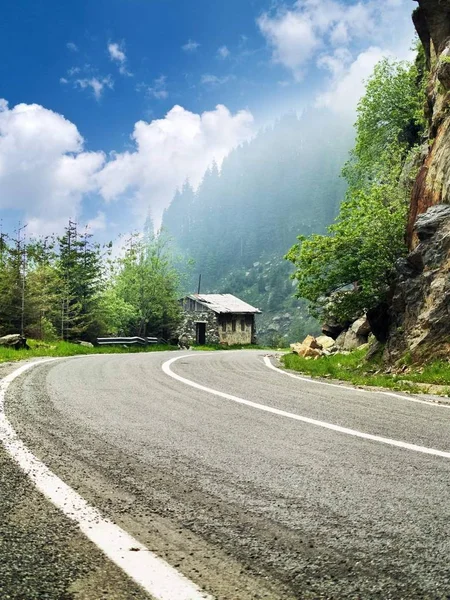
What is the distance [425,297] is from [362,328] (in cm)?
1060

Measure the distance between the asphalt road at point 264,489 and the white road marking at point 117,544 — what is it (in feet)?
0.20

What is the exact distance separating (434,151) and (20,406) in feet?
49.2

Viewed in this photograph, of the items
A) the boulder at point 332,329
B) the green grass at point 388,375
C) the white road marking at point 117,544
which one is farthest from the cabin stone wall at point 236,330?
the white road marking at point 117,544

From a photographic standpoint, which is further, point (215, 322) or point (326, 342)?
point (215, 322)

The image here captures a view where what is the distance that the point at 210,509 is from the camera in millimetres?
2828

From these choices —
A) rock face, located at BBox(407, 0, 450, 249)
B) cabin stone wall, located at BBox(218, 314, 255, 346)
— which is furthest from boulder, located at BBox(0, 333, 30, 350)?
cabin stone wall, located at BBox(218, 314, 255, 346)

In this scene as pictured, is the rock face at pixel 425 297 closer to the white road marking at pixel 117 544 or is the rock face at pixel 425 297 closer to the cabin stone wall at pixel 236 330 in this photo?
the white road marking at pixel 117 544

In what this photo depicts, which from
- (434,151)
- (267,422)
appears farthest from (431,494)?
(434,151)

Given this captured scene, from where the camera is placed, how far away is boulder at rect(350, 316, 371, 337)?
23.5m

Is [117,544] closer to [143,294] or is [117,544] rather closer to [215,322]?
[143,294]

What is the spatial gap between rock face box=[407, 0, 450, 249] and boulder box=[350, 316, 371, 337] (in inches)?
311

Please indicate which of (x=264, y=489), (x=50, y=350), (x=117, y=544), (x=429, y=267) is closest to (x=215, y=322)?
(x=50, y=350)

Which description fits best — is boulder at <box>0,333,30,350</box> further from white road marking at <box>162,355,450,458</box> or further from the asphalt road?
the asphalt road

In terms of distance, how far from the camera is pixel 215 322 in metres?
56.8
